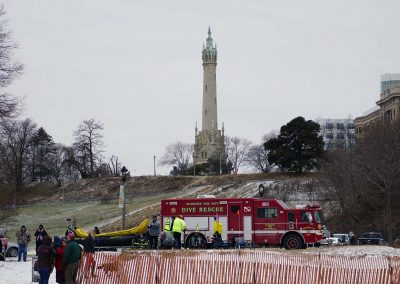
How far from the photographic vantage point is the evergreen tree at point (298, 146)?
85.7 metres

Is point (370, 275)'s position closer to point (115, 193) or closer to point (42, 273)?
point (42, 273)

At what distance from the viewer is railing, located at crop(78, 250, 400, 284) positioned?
20469 millimetres

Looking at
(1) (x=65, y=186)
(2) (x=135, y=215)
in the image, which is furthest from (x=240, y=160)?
(2) (x=135, y=215)

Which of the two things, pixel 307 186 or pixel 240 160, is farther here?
pixel 240 160

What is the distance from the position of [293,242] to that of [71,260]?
60.3 feet

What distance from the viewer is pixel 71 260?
19.7 m

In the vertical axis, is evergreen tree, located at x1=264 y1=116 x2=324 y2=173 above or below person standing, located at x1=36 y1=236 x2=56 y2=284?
above

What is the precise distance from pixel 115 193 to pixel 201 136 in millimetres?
39022

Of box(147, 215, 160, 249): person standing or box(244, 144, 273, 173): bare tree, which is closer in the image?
box(147, 215, 160, 249): person standing

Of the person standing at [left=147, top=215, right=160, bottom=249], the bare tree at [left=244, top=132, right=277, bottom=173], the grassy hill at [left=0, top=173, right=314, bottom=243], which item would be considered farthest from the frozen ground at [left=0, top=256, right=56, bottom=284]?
the bare tree at [left=244, top=132, right=277, bottom=173]

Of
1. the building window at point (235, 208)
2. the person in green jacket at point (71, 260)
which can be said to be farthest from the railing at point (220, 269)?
the building window at point (235, 208)

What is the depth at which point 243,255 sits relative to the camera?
22297 millimetres

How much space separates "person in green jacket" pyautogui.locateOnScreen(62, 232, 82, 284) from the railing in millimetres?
720

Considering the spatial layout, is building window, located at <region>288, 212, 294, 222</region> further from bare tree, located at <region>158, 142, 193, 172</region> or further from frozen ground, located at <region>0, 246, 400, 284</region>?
bare tree, located at <region>158, 142, 193, 172</region>
